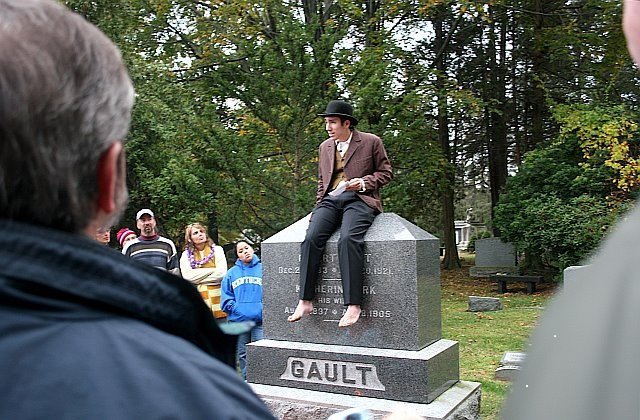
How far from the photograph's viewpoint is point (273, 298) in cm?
657

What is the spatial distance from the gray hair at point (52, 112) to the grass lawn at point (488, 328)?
11.8ft

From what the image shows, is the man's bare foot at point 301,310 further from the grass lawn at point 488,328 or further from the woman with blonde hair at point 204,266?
the grass lawn at point 488,328

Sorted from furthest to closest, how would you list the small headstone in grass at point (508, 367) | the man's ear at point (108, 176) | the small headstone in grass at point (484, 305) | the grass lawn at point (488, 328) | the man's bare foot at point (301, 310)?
the small headstone in grass at point (484, 305) → the small headstone in grass at point (508, 367) → the grass lawn at point (488, 328) → the man's bare foot at point (301, 310) → the man's ear at point (108, 176)

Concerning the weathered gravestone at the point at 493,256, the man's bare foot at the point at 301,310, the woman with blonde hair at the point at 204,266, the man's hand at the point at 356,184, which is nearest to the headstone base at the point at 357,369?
the man's bare foot at the point at 301,310

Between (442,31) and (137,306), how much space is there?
22.7m

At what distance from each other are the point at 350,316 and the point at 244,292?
1516mm

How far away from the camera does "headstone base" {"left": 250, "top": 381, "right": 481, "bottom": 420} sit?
5.53 metres

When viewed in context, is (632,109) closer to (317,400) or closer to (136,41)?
(136,41)

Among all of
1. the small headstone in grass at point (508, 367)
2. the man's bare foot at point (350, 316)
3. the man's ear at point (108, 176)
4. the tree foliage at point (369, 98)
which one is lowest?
the small headstone in grass at point (508, 367)

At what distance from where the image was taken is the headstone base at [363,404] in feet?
18.1

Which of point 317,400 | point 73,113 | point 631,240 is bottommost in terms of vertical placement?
point 317,400

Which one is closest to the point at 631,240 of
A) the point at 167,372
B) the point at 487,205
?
the point at 167,372

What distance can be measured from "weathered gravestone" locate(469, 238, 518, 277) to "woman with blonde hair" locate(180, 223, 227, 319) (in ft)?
49.1

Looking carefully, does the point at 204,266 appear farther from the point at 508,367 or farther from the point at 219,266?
the point at 508,367
